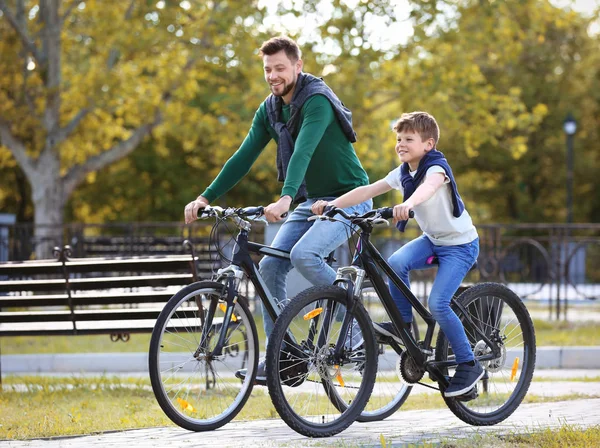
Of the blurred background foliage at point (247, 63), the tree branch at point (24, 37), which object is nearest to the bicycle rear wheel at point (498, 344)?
the blurred background foliage at point (247, 63)

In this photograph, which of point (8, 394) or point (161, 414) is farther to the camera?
point (8, 394)

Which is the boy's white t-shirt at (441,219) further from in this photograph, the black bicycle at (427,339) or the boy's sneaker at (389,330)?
the boy's sneaker at (389,330)

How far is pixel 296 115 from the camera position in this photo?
5.74 metres

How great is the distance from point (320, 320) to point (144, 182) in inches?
1392

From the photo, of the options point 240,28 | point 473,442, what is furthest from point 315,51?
point 473,442

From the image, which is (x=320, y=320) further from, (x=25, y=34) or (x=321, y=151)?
(x=25, y=34)

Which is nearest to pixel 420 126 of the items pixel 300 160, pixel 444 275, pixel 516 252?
pixel 300 160

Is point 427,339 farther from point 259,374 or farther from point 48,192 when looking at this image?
point 48,192

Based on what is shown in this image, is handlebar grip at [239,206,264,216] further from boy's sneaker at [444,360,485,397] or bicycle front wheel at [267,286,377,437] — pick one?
boy's sneaker at [444,360,485,397]

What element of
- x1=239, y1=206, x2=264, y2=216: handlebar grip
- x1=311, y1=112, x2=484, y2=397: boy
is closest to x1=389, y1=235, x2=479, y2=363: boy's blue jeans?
x1=311, y1=112, x2=484, y2=397: boy

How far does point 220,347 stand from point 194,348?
5.1 inches

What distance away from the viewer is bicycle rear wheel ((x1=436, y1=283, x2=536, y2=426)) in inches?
226

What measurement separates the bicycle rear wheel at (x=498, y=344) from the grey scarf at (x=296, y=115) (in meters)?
1.10

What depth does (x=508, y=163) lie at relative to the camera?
144 feet
